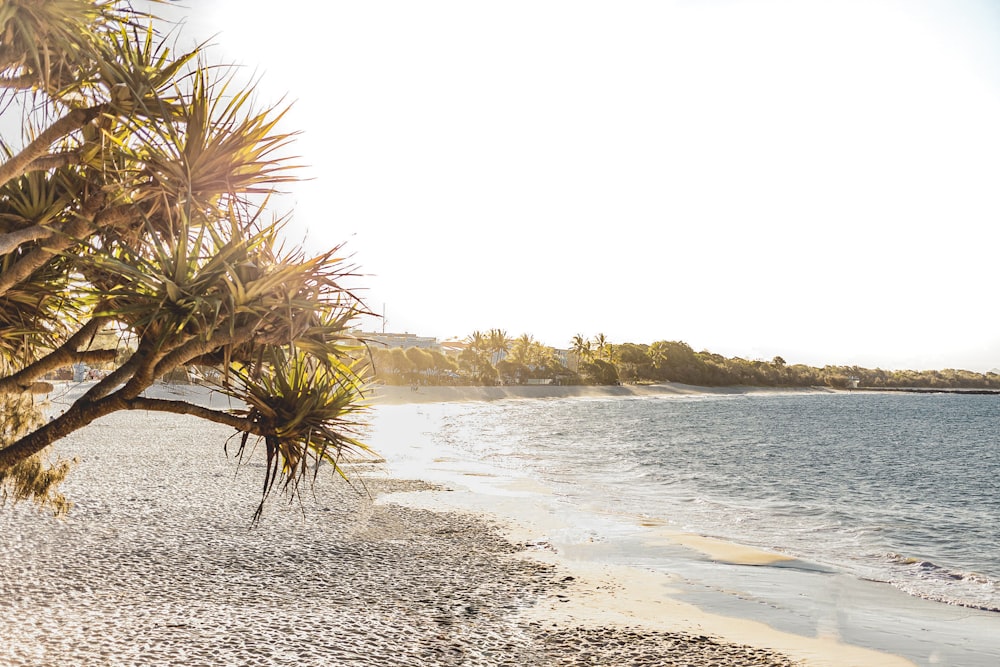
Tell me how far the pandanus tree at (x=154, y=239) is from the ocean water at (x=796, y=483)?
42.4 feet

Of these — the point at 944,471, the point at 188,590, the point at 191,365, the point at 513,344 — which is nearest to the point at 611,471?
the point at 944,471

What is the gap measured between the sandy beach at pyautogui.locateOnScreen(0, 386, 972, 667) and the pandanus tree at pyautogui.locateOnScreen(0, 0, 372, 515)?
1214mm

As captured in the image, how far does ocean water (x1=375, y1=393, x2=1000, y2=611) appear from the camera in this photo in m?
16.8

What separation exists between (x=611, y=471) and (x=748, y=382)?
141701 millimetres

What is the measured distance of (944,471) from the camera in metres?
37.4

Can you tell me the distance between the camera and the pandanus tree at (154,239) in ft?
15.3

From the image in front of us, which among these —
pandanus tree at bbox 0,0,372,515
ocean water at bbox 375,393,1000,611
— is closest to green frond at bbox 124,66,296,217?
pandanus tree at bbox 0,0,372,515

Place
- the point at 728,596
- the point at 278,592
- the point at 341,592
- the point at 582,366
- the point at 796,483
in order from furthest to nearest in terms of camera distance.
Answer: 1. the point at 582,366
2. the point at 796,483
3. the point at 728,596
4. the point at 341,592
5. the point at 278,592

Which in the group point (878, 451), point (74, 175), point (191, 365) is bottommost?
point (878, 451)

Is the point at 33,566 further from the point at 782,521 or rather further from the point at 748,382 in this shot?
the point at 748,382

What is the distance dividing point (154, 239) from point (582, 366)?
124389 millimetres

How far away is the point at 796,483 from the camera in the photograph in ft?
99.3

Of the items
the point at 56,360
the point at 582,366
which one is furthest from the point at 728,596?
the point at 582,366

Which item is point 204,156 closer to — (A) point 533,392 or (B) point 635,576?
(B) point 635,576
